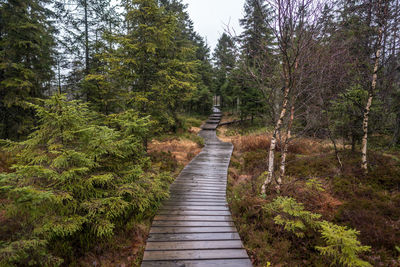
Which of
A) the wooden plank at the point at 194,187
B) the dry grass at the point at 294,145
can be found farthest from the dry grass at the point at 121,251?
the dry grass at the point at 294,145

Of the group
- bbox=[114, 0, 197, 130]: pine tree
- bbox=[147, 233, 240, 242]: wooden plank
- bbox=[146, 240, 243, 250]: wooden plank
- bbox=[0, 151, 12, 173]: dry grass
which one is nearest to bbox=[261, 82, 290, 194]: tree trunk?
bbox=[147, 233, 240, 242]: wooden plank

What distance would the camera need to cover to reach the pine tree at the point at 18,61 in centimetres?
923

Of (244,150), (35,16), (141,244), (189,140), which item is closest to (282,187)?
(141,244)

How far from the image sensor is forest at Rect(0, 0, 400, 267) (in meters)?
3.33

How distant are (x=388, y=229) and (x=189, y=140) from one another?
40.7ft

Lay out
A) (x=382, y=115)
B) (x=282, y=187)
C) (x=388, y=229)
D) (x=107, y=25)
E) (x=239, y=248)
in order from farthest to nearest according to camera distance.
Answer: (x=107, y=25) → (x=382, y=115) → (x=282, y=187) → (x=388, y=229) → (x=239, y=248)

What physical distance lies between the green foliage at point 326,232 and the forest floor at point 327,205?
0.95ft

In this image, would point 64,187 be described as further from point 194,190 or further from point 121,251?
point 194,190

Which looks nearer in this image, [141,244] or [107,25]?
[141,244]

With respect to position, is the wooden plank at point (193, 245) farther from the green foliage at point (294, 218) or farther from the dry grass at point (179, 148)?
the dry grass at point (179, 148)

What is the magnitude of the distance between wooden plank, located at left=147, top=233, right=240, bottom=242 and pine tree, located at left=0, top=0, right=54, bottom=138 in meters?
10.0

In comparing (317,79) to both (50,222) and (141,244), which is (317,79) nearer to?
(141,244)

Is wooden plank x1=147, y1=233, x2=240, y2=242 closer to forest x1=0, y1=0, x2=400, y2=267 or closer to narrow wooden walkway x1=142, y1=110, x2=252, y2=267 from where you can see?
narrow wooden walkway x1=142, y1=110, x2=252, y2=267

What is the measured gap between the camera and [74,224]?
3.08 m
